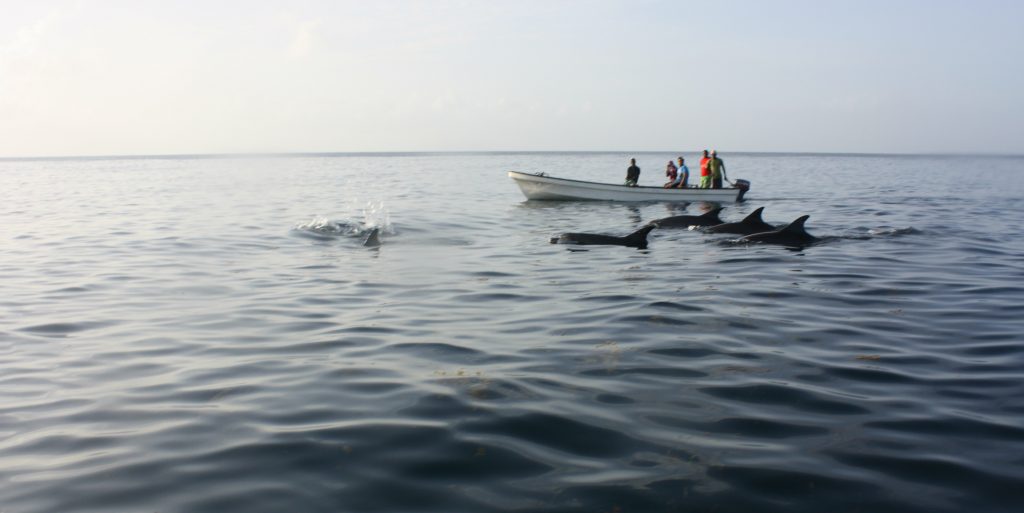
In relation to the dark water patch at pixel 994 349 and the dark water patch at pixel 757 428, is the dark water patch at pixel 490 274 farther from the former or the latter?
the dark water patch at pixel 757 428

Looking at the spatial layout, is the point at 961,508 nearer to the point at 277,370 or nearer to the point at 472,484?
the point at 472,484

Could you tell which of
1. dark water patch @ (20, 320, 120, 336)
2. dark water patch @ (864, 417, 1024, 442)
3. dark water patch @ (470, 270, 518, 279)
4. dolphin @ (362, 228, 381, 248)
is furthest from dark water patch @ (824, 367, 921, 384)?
dolphin @ (362, 228, 381, 248)

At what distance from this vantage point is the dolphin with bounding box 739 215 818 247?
2087 cm

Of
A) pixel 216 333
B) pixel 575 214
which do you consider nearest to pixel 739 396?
pixel 216 333

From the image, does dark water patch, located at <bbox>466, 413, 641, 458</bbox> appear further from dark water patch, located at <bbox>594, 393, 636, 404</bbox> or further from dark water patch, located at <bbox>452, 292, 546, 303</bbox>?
dark water patch, located at <bbox>452, 292, 546, 303</bbox>

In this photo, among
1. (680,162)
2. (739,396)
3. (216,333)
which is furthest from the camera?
(680,162)

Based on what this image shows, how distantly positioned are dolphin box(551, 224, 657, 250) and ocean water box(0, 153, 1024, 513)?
1732 millimetres

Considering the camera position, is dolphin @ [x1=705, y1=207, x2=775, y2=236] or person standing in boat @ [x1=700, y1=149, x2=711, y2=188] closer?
dolphin @ [x1=705, y1=207, x2=775, y2=236]

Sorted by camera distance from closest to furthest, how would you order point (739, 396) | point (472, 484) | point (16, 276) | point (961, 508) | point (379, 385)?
point (961, 508)
point (472, 484)
point (739, 396)
point (379, 385)
point (16, 276)

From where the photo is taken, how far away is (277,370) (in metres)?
8.82

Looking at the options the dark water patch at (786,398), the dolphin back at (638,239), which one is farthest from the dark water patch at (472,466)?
the dolphin back at (638,239)

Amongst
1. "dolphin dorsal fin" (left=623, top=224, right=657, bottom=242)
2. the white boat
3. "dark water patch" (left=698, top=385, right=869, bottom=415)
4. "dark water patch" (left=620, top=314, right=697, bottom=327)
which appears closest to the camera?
"dark water patch" (left=698, top=385, right=869, bottom=415)

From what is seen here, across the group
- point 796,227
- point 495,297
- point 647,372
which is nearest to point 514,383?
point 647,372

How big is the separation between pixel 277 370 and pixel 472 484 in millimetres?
3931
